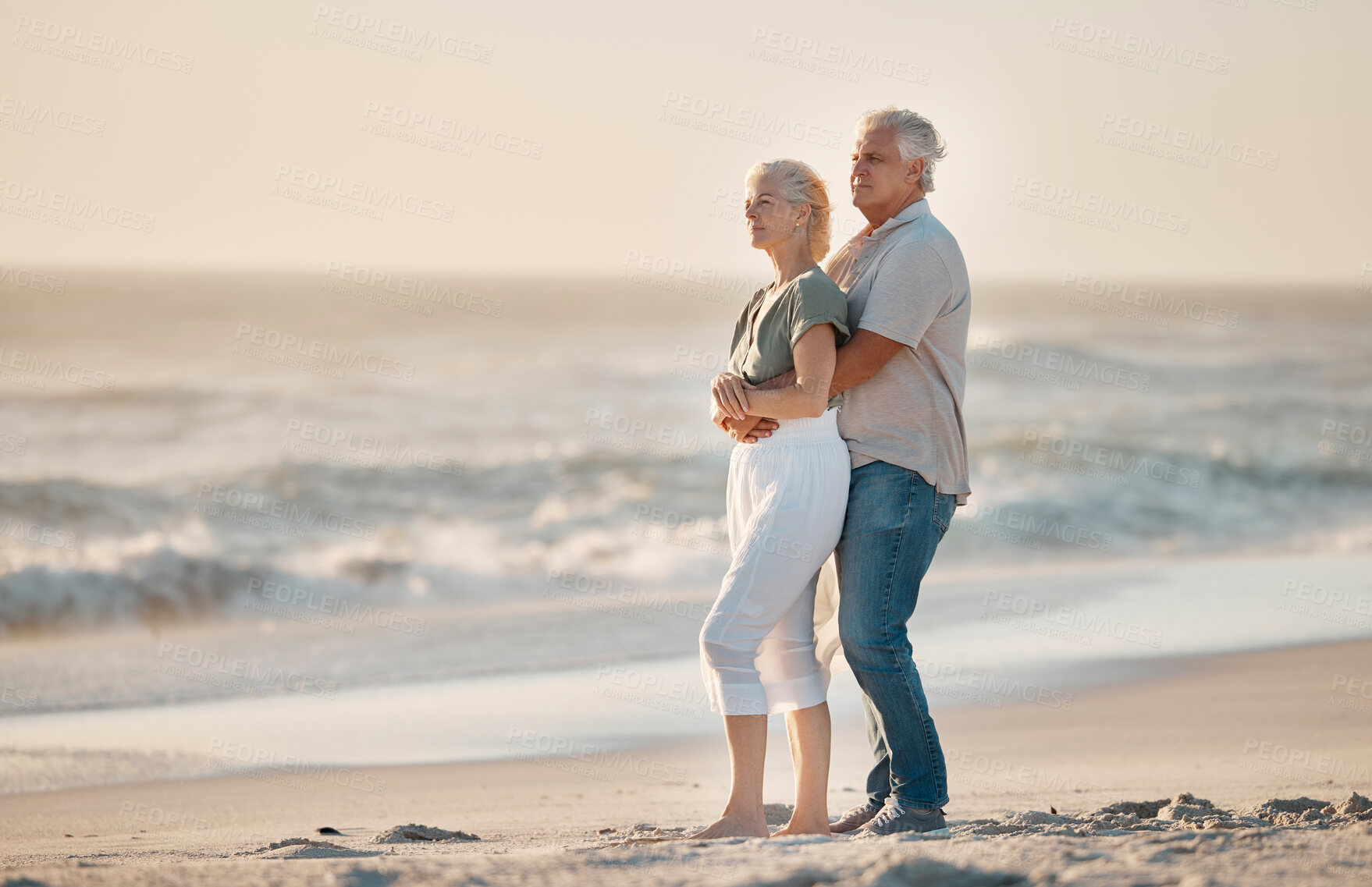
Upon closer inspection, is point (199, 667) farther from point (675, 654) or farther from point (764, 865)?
point (764, 865)

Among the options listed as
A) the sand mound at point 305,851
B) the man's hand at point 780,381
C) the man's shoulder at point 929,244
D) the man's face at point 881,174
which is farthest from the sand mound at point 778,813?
the man's face at point 881,174

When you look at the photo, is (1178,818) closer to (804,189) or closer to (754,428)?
(754,428)

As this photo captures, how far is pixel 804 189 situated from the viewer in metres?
3.10

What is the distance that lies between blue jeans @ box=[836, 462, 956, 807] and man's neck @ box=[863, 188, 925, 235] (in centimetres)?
68

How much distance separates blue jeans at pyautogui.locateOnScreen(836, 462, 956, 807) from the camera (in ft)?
9.84

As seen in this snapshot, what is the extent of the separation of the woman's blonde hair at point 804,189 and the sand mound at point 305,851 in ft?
6.77

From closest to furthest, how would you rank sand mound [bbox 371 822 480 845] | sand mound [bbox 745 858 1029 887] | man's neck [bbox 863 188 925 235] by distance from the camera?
sand mound [bbox 745 858 1029 887] → man's neck [bbox 863 188 925 235] → sand mound [bbox 371 822 480 845]

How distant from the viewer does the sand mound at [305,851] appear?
3.18 meters

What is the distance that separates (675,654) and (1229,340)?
2304 cm

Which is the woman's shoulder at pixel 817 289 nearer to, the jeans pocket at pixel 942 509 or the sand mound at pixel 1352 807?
the jeans pocket at pixel 942 509

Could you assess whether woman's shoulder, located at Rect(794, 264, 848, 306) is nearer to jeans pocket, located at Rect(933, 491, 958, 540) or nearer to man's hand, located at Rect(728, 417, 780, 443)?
man's hand, located at Rect(728, 417, 780, 443)

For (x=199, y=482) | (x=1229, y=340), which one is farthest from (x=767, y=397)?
(x=1229, y=340)

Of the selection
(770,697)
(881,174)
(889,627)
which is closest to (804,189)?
(881,174)

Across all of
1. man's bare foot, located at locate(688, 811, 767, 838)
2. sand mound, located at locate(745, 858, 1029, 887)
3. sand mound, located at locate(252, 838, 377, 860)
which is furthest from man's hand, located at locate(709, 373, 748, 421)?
sand mound, located at locate(252, 838, 377, 860)
